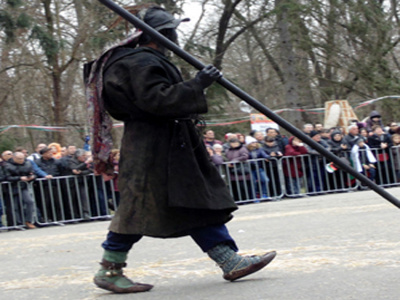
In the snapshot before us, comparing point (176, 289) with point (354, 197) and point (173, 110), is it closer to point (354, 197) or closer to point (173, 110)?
point (173, 110)

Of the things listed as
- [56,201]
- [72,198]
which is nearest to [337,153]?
[72,198]

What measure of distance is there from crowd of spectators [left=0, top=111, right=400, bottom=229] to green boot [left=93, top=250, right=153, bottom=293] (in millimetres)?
6303

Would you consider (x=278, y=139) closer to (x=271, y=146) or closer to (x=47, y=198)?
(x=271, y=146)

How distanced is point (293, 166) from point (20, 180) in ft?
16.0

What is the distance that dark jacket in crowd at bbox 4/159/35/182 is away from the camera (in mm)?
11055

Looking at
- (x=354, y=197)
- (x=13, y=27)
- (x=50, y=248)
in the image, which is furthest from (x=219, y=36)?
(x=50, y=248)

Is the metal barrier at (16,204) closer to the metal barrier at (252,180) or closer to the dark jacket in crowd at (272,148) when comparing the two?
the metal barrier at (252,180)

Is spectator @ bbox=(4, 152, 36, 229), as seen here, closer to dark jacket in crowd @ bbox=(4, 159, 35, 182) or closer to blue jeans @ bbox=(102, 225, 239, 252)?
dark jacket in crowd @ bbox=(4, 159, 35, 182)

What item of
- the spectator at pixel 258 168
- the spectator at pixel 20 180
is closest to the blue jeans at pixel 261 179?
the spectator at pixel 258 168

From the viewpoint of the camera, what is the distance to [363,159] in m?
13.1

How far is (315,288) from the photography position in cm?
388

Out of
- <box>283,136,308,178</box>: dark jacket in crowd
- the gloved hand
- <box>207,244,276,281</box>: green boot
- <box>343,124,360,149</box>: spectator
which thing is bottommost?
<box>207,244,276,281</box>: green boot

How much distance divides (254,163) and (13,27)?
308 inches

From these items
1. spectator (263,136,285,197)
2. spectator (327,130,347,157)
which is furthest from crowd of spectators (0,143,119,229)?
spectator (327,130,347,157)
